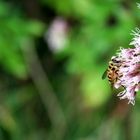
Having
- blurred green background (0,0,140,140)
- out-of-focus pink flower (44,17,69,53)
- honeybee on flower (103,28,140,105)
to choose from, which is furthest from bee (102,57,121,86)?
out-of-focus pink flower (44,17,69,53)

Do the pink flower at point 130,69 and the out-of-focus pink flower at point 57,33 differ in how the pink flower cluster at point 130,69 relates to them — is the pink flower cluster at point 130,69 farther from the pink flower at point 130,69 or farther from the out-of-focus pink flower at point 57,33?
the out-of-focus pink flower at point 57,33

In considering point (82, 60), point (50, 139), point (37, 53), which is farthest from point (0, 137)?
point (82, 60)

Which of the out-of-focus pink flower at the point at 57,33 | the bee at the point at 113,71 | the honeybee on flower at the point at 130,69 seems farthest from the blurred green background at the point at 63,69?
the honeybee on flower at the point at 130,69

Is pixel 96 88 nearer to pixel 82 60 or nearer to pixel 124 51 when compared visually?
pixel 82 60

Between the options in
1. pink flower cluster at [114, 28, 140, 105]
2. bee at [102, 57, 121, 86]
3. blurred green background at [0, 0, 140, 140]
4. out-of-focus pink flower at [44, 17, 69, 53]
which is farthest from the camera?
out-of-focus pink flower at [44, 17, 69, 53]

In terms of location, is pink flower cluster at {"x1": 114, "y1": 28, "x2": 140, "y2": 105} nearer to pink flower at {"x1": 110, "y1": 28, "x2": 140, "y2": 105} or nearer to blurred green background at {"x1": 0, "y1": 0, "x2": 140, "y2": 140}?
pink flower at {"x1": 110, "y1": 28, "x2": 140, "y2": 105}
